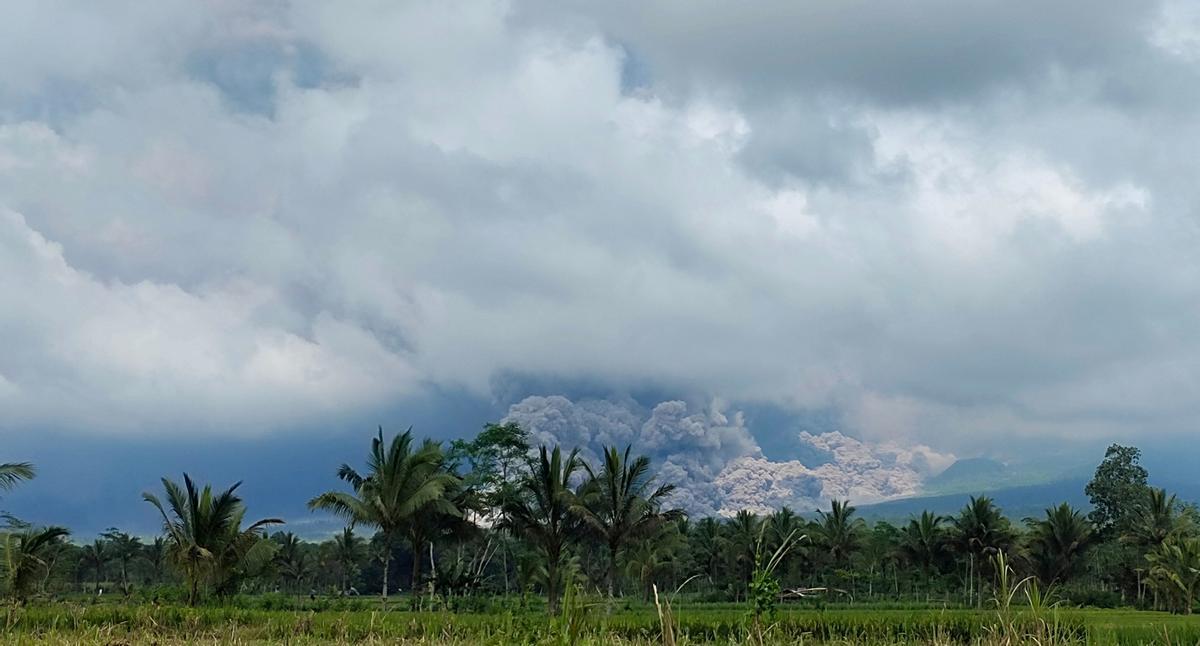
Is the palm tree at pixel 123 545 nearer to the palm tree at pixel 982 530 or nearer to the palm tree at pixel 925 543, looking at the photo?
the palm tree at pixel 925 543

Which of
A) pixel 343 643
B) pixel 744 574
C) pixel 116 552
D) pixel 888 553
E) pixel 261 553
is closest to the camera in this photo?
pixel 343 643

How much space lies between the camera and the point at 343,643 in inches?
540

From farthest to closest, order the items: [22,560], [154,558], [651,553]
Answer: [154,558]
[651,553]
[22,560]

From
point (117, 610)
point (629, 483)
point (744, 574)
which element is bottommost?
point (744, 574)

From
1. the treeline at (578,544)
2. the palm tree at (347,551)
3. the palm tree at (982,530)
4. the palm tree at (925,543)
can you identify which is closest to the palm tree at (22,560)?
the treeline at (578,544)

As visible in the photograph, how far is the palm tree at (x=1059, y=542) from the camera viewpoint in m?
55.9

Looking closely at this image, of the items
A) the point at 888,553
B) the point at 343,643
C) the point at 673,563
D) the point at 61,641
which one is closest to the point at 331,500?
the point at 343,643

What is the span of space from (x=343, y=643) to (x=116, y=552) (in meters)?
82.6

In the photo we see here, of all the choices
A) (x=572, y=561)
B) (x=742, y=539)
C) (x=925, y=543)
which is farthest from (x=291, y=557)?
(x=572, y=561)

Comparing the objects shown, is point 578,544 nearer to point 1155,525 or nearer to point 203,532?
point 203,532

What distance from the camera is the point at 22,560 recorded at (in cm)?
2202

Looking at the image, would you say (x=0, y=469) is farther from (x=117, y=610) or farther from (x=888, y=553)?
(x=888, y=553)

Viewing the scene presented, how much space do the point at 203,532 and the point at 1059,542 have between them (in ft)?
168

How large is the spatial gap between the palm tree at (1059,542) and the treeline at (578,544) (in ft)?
0.42
